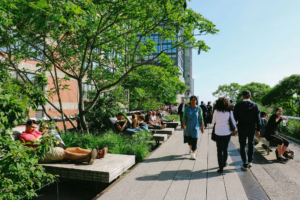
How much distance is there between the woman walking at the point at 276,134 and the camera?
6.34 meters

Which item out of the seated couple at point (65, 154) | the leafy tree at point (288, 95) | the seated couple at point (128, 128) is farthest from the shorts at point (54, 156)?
the leafy tree at point (288, 95)

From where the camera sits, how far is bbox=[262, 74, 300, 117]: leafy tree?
37062 millimetres

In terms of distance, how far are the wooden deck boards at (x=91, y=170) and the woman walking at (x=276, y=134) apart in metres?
4.70

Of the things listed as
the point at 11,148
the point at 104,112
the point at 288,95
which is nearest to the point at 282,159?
the point at 11,148

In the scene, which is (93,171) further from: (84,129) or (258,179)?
(84,129)

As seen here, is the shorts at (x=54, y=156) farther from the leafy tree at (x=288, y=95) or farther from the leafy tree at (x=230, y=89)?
the leafy tree at (x=230, y=89)

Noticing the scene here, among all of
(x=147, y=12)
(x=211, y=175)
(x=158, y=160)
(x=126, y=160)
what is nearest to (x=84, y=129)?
(x=158, y=160)

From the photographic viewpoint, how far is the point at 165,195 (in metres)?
3.79

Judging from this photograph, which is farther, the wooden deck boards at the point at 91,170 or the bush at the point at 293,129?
the bush at the point at 293,129

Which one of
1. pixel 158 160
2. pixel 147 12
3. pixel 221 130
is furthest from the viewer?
pixel 147 12

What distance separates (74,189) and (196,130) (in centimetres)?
359

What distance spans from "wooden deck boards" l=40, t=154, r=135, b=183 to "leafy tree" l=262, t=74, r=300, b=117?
41.1 metres

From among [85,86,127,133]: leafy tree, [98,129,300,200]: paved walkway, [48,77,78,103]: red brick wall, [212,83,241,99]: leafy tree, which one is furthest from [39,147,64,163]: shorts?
[212,83,241,99]: leafy tree

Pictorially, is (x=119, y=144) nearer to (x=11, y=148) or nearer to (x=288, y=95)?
(x=11, y=148)
